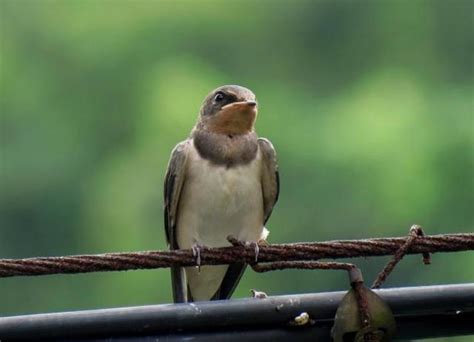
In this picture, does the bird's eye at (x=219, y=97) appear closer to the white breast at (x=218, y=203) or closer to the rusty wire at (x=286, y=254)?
the white breast at (x=218, y=203)

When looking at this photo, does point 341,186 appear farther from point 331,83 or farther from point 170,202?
point 170,202

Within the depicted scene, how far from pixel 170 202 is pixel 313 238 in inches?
436

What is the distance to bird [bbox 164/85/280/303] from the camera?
5.79 m

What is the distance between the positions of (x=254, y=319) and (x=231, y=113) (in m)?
2.08

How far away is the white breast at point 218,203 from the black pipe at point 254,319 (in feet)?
6.37

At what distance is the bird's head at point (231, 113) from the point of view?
5844mm

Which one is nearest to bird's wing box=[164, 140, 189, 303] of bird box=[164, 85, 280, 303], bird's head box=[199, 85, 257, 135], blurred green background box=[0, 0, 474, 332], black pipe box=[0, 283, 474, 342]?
bird box=[164, 85, 280, 303]

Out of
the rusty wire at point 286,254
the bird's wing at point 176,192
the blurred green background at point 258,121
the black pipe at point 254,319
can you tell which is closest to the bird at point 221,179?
the bird's wing at point 176,192

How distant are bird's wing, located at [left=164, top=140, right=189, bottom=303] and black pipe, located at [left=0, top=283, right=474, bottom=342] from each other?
191 cm

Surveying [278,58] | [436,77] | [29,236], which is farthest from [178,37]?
[29,236]

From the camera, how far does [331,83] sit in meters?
22.4

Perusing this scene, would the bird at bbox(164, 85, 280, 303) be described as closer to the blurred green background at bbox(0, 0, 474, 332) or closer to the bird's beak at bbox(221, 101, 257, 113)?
the bird's beak at bbox(221, 101, 257, 113)

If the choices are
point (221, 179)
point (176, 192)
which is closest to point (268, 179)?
point (221, 179)

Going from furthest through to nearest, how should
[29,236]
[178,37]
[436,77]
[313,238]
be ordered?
[178,37] < [436,77] < [29,236] < [313,238]
